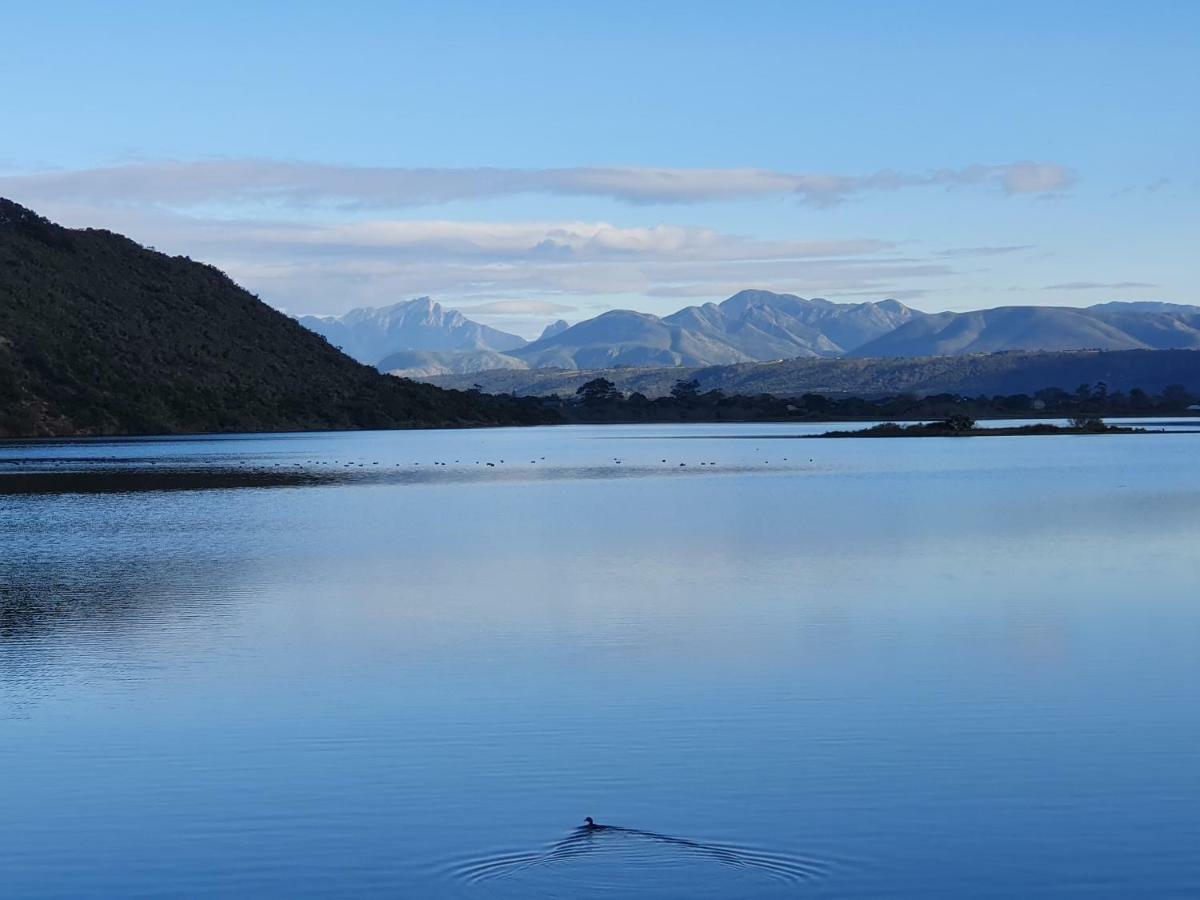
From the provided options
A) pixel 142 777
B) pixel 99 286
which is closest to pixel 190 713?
pixel 142 777

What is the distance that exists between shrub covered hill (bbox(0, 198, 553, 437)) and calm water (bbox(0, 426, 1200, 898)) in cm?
9071

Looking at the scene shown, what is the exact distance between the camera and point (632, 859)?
12.3m

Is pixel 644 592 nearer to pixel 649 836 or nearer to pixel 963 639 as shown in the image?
pixel 963 639

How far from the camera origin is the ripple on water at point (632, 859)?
12070mm

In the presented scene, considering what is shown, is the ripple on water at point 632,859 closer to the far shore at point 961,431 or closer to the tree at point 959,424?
the far shore at point 961,431

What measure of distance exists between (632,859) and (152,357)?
442ft

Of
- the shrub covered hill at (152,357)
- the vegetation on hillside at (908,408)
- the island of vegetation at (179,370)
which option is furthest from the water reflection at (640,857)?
the vegetation on hillside at (908,408)

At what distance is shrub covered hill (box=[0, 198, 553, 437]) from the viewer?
12925 cm

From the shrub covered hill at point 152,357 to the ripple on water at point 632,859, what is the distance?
119 meters

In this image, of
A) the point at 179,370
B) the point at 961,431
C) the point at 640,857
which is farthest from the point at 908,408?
the point at 640,857

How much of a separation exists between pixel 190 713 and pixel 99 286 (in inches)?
5472

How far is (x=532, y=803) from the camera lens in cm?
1404

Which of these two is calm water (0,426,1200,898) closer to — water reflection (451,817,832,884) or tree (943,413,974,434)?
water reflection (451,817,832,884)

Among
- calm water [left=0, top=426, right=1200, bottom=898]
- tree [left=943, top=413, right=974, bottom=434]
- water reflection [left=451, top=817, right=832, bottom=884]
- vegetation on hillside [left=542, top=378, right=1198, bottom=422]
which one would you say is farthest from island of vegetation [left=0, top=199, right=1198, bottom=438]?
water reflection [left=451, top=817, right=832, bottom=884]
